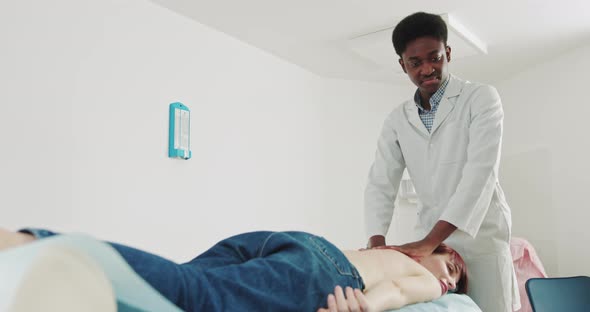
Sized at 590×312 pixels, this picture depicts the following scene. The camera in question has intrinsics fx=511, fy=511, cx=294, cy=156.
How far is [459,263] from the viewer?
1601mm

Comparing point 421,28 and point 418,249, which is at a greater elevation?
point 421,28

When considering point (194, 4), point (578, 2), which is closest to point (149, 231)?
point (194, 4)

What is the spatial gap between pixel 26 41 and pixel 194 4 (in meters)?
0.83

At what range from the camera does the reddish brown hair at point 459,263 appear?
1.60 metres

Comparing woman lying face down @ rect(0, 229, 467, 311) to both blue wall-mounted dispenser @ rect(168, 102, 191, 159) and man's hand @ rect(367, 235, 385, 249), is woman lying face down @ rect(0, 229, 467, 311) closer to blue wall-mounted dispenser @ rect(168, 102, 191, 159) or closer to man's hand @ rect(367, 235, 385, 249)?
man's hand @ rect(367, 235, 385, 249)

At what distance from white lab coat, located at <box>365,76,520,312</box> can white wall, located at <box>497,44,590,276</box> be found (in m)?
1.91

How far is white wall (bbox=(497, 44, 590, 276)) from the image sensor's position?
3.21 metres

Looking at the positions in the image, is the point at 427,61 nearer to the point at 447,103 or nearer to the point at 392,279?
the point at 447,103

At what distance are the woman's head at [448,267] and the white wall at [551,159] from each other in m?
1.98

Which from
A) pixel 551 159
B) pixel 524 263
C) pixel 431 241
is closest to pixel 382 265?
pixel 431 241

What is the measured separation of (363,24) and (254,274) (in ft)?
6.79

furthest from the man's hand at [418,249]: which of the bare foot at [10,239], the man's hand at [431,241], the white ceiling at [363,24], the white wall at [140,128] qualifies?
the white ceiling at [363,24]

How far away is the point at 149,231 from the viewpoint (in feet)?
7.75

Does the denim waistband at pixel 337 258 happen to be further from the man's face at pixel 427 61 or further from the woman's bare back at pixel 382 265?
the man's face at pixel 427 61
